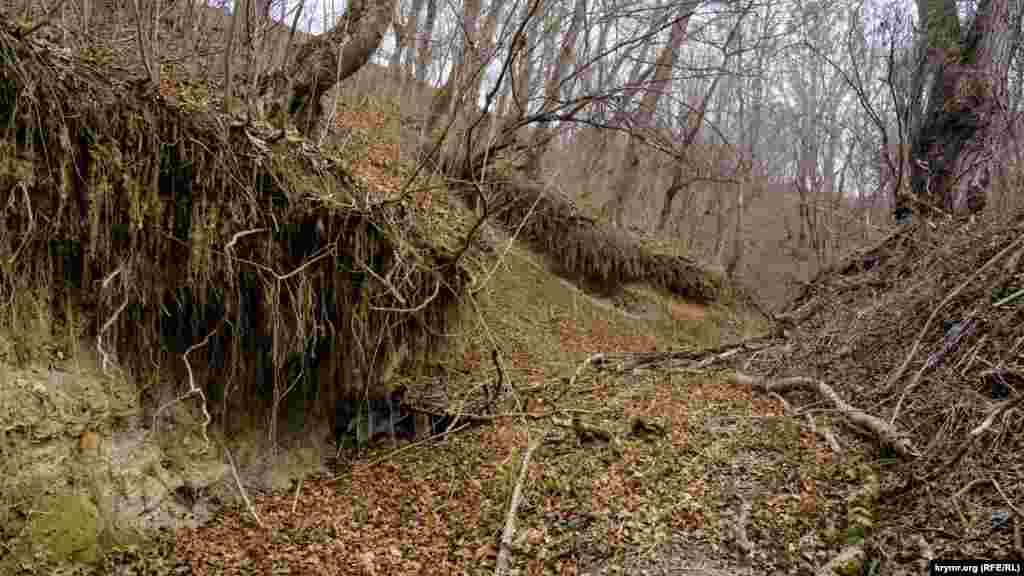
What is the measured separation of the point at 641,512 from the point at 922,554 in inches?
53.7

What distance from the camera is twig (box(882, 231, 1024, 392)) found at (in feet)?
14.3

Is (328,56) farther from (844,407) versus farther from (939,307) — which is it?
(939,307)

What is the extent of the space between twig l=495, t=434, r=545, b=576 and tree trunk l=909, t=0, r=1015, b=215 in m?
4.89

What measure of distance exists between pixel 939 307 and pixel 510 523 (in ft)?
10.8

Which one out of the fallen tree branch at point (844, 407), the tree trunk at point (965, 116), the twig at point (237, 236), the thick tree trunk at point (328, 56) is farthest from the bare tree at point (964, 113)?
the twig at point (237, 236)

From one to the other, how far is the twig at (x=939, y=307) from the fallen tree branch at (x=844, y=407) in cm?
33

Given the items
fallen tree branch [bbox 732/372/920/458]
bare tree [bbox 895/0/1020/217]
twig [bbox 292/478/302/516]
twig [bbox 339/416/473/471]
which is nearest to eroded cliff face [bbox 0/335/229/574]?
twig [bbox 292/478/302/516]

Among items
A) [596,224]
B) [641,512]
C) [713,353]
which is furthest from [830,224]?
[641,512]

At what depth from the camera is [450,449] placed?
490 cm

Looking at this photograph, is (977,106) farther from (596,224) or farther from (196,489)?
(196,489)

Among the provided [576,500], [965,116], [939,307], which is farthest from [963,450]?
[965,116]

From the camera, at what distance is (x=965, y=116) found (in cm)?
692

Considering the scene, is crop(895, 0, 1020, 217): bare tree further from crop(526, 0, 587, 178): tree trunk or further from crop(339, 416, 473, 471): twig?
crop(339, 416, 473, 471): twig

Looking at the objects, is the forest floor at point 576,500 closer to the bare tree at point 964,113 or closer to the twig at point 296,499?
the twig at point 296,499
